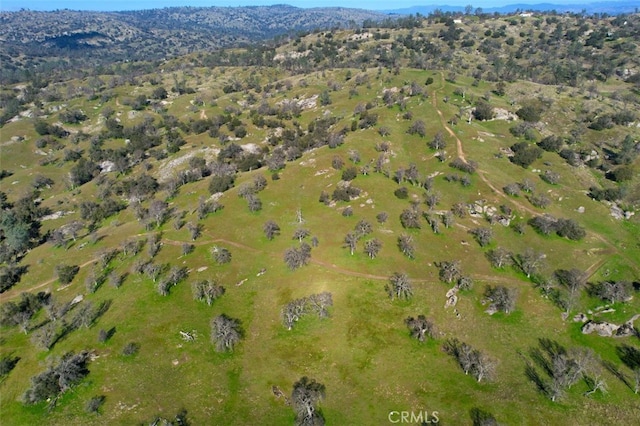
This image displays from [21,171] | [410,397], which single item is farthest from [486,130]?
[21,171]

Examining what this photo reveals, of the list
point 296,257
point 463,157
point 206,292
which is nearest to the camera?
point 206,292

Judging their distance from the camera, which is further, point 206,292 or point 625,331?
point 206,292

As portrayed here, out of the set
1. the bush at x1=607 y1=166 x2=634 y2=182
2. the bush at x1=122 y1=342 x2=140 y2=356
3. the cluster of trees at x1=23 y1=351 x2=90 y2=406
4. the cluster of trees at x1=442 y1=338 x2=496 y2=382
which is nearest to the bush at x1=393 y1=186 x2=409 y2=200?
the cluster of trees at x1=442 y1=338 x2=496 y2=382

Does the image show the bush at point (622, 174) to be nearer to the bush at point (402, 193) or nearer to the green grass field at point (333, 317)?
the green grass field at point (333, 317)

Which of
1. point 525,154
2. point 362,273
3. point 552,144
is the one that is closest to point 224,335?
point 362,273

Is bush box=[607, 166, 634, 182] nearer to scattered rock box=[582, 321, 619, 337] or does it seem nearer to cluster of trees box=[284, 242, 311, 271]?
scattered rock box=[582, 321, 619, 337]

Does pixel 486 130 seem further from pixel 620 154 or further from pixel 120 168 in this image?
pixel 120 168

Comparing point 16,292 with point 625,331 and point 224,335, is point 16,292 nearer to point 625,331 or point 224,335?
point 224,335

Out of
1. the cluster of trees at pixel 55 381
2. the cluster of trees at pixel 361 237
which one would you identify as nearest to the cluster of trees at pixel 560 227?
the cluster of trees at pixel 361 237
